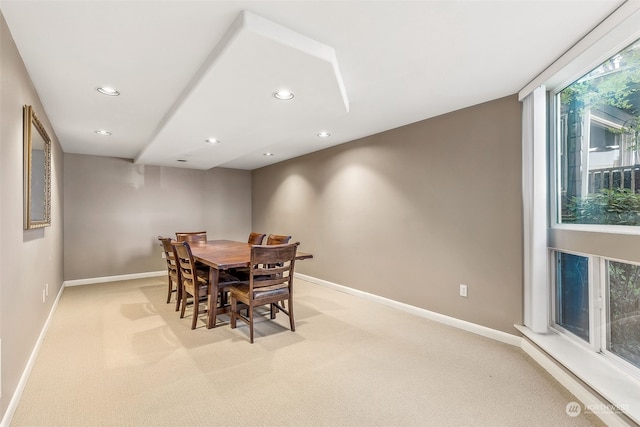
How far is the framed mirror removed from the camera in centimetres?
207

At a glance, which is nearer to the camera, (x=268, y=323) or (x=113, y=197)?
(x=268, y=323)

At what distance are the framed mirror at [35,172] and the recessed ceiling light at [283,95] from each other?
1706 millimetres

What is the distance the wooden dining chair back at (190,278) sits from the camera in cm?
301

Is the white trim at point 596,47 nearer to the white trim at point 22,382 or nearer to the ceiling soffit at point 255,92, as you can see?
the ceiling soffit at point 255,92

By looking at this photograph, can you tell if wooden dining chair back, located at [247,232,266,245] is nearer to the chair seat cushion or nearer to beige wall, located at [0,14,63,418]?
the chair seat cushion

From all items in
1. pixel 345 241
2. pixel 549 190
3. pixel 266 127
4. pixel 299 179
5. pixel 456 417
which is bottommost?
pixel 456 417

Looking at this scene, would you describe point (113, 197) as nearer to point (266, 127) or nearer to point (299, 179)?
point (299, 179)

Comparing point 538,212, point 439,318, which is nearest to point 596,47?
point 538,212

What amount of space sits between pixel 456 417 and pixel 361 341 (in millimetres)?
1082

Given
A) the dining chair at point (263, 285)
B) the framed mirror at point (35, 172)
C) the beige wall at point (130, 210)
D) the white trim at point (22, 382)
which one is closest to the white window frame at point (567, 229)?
the dining chair at point (263, 285)

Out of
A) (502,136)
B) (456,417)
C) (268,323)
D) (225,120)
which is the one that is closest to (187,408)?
(268,323)

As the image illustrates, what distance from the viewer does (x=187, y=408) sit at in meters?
1.80

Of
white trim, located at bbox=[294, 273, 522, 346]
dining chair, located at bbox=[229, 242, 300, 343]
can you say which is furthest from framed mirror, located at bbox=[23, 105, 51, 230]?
white trim, located at bbox=[294, 273, 522, 346]

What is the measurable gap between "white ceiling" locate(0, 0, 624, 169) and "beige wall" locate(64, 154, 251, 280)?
2.18 m
